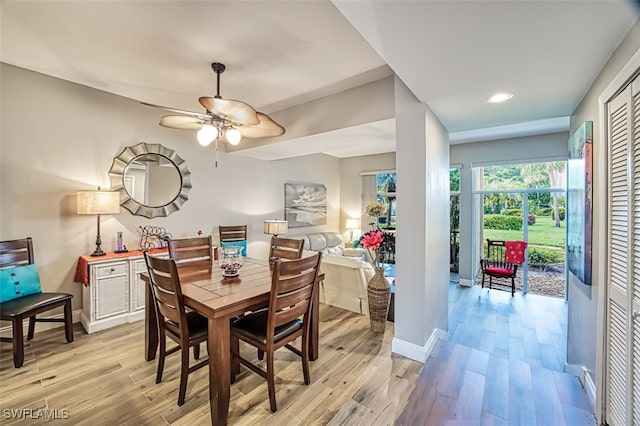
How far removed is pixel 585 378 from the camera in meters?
2.10

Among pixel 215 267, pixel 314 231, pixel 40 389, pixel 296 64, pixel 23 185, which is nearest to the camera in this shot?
pixel 40 389

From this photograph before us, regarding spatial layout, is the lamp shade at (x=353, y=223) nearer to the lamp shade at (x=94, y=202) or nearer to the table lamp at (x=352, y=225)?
the table lamp at (x=352, y=225)

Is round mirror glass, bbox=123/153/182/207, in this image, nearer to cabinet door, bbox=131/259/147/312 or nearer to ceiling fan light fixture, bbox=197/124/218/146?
cabinet door, bbox=131/259/147/312

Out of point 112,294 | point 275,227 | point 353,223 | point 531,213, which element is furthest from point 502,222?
point 112,294

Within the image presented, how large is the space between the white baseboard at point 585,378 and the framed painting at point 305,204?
4.59 m

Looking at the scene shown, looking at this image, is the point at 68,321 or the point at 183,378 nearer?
the point at 183,378

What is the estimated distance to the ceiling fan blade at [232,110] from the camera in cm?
203

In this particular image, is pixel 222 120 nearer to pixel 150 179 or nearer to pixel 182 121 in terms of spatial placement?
pixel 182 121

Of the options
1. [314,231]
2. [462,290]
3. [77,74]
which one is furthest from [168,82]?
[462,290]

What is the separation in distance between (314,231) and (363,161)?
7.10 feet

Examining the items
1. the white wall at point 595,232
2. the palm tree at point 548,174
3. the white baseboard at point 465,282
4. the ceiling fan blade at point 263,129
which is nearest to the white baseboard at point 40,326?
the ceiling fan blade at point 263,129

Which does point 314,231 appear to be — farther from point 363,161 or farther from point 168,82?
point 168,82

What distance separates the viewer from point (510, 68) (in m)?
1.72

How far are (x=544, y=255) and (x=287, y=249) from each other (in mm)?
4865
